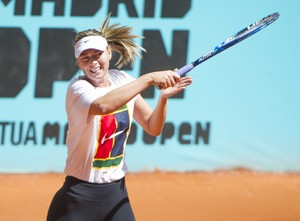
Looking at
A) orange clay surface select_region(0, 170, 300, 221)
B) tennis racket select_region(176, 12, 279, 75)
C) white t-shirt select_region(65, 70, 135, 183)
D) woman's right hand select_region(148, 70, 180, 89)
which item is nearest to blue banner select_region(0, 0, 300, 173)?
orange clay surface select_region(0, 170, 300, 221)

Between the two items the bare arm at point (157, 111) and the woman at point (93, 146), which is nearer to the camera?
the woman at point (93, 146)

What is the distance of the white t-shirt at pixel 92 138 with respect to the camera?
3.60 meters

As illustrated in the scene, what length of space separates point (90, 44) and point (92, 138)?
0.47m

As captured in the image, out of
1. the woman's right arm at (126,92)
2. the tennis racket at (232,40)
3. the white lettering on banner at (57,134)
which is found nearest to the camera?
the woman's right arm at (126,92)

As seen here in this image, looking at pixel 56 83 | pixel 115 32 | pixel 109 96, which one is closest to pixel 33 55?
pixel 56 83

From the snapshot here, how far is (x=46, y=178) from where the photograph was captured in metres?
7.65

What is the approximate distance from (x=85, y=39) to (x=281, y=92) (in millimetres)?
4484

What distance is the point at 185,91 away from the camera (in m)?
7.74

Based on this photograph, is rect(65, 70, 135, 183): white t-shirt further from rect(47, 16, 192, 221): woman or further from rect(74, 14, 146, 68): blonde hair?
rect(74, 14, 146, 68): blonde hair

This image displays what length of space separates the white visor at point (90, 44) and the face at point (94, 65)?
0.02 meters

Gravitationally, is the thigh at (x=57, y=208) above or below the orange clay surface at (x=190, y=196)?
above

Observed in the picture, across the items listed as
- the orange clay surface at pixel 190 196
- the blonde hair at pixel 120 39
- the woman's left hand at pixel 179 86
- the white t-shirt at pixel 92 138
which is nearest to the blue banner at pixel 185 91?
the orange clay surface at pixel 190 196

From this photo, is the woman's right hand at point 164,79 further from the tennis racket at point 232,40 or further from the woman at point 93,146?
the tennis racket at point 232,40

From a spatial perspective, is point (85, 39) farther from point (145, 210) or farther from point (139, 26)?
point (139, 26)
